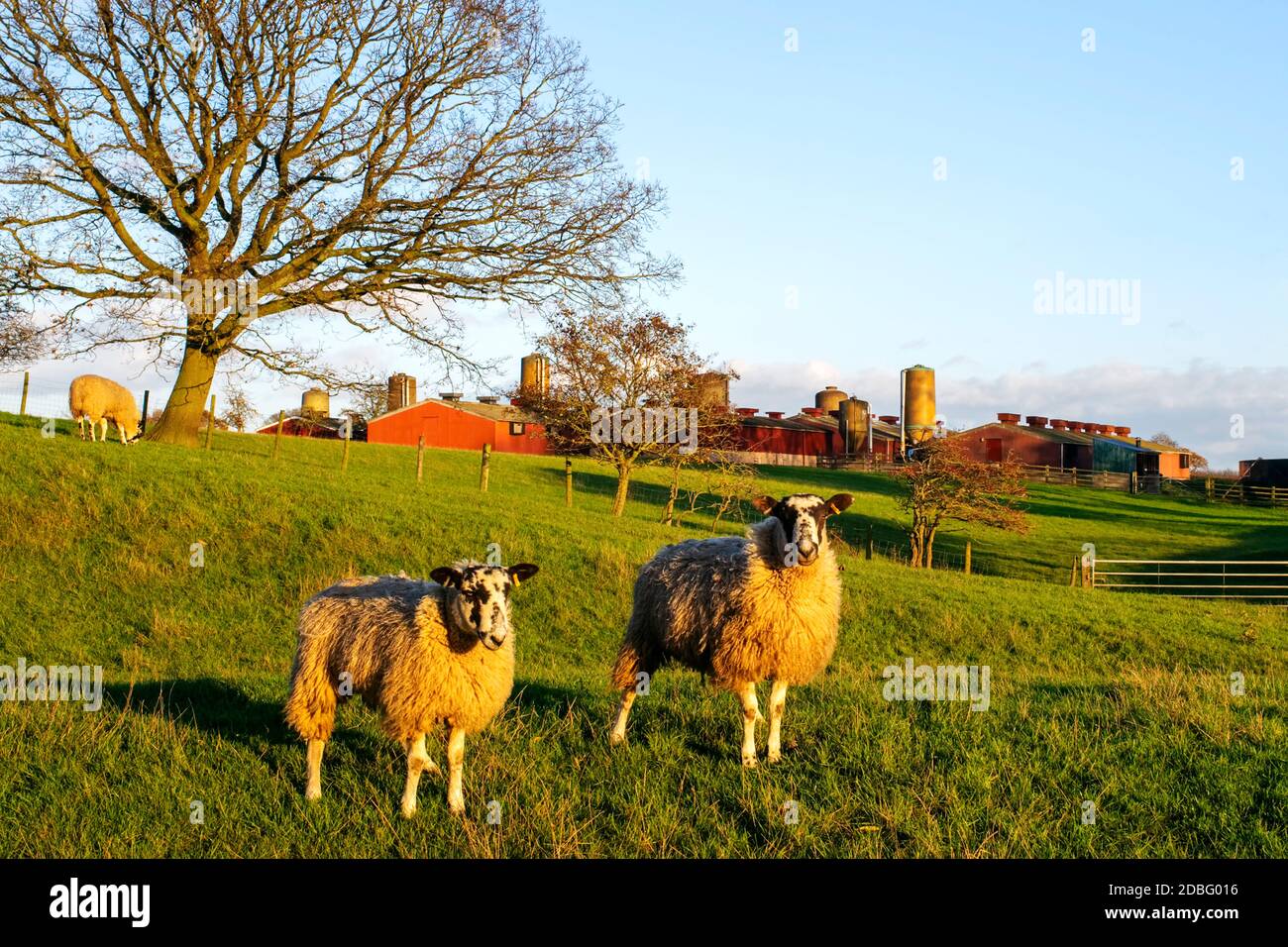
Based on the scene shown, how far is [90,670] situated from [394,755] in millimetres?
8136

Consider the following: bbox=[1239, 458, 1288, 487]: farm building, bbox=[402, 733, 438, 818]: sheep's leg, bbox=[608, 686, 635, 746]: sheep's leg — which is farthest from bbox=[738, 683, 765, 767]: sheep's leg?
bbox=[1239, 458, 1288, 487]: farm building

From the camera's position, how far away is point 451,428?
218 ft

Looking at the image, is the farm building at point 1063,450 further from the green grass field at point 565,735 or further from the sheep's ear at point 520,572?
the sheep's ear at point 520,572

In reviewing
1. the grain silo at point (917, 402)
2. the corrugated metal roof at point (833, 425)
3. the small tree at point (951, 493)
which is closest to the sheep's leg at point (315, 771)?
the small tree at point (951, 493)

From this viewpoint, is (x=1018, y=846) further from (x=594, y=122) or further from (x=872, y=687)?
(x=594, y=122)

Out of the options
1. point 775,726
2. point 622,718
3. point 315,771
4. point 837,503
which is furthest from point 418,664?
point 837,503

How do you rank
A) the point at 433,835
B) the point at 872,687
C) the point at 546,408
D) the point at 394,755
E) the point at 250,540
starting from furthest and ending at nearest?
the point at 546,408, the point at 250,540, the point at 872,687, the point at 394,755, the point at 433,835

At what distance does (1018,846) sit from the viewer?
5648 mm

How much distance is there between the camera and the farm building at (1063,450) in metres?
74.0

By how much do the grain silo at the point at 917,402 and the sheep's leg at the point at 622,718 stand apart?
70.5 m

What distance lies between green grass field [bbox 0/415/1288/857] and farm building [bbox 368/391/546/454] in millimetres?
44585

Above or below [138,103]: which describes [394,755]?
below
